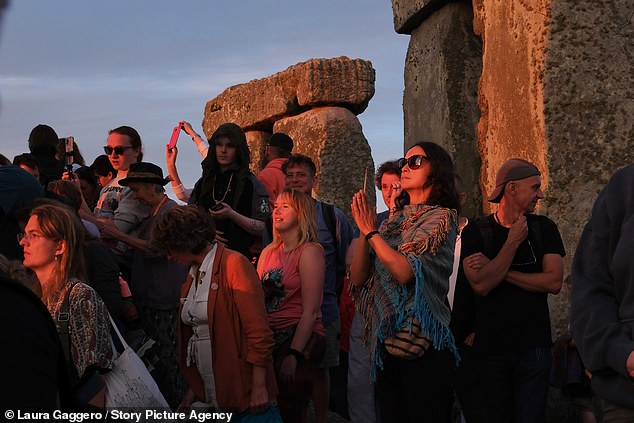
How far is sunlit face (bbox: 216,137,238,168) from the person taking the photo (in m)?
6.18

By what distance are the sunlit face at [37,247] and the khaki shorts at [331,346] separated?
1782 mm

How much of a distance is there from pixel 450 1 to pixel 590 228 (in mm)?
4344

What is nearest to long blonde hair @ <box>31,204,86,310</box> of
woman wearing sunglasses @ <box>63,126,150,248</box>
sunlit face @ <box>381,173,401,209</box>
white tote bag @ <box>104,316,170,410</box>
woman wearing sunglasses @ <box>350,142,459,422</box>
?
white tote bag @ <box>104,316,170,410</box>

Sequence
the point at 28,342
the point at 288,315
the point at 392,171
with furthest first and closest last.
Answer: the point at 392,171 < the point at 288,315 < the point at 28,342

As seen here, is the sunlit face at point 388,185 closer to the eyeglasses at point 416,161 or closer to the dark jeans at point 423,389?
the eyeglasses at point 416,161

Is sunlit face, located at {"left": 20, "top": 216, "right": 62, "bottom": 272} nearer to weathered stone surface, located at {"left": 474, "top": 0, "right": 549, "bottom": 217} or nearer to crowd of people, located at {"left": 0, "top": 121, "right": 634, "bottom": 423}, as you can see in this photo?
crowd of people, located at {"left": 0, "top": 121, "right": 634, "bottom": 423}

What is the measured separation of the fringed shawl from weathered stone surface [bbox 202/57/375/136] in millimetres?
7424

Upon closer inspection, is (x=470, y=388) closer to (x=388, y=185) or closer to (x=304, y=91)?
(x=388, y=185)

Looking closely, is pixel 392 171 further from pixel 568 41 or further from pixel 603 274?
pixel 603 274

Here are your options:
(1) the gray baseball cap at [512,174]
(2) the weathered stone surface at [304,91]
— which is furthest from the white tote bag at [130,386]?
(2) the weathered stone surface at [304,91]

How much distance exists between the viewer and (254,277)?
4.63 meters

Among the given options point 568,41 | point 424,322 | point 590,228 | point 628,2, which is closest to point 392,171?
point 568,41

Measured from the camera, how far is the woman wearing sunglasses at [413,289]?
4137 millimetres

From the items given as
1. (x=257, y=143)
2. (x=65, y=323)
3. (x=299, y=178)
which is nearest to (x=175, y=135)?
(x=299, y=178)
